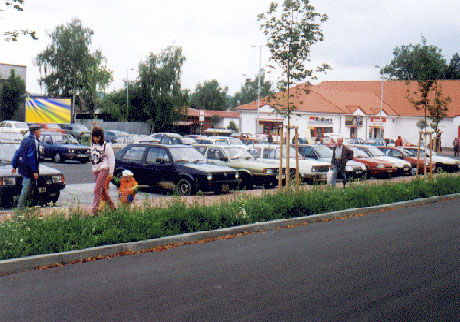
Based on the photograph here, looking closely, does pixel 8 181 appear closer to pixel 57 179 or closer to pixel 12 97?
pixel 57 179

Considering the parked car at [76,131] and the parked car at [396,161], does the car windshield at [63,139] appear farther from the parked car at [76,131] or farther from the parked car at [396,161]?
the parked car at [76,131]

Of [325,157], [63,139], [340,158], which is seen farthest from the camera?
[63,139]

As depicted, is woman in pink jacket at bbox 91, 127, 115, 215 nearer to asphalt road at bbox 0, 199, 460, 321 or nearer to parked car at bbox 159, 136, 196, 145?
asphalt road at bbox 0, 199, 460, 321

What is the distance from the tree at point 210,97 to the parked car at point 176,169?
98.2 meters

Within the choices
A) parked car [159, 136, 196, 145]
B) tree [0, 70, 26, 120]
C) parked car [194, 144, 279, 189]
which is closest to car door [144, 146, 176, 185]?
parked car [194, 144, 279, 189]

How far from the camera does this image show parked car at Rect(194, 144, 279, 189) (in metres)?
16.7

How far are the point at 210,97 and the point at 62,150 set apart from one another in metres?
89.0

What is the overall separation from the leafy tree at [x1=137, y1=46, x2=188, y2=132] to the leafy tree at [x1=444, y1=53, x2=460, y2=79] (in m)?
45.4

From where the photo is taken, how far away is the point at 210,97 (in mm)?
114625

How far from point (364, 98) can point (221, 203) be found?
2363 inches

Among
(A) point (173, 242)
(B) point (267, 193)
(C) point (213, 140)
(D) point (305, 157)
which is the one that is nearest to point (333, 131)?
(C) point (213, 140)

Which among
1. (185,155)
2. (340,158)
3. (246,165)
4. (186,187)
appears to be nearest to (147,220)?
(186,187)

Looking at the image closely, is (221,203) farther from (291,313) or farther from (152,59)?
(152,59)

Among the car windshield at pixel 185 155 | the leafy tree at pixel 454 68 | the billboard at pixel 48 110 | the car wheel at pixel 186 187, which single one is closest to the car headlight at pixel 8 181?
the car wheel at pixel 186 187
